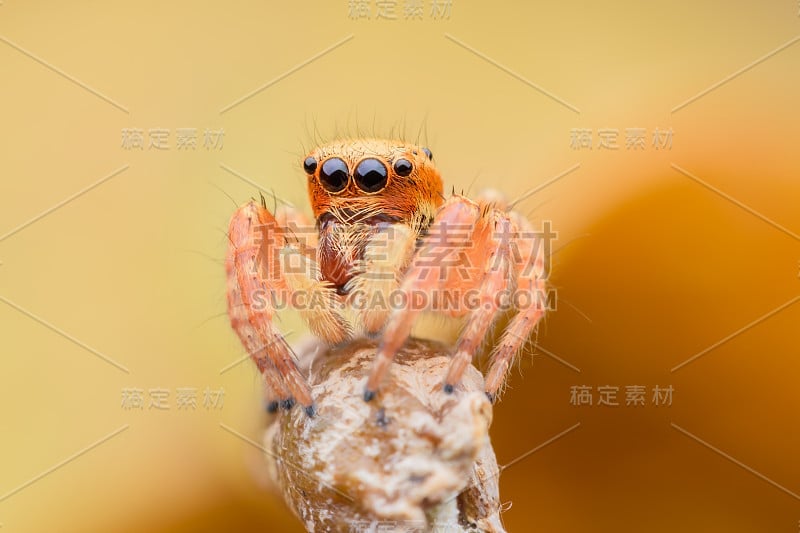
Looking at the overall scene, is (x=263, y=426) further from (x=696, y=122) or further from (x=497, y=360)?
(x=696, y=122)

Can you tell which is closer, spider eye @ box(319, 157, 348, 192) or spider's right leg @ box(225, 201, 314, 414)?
spider's right leg @ box(225, 201, 314, 414)

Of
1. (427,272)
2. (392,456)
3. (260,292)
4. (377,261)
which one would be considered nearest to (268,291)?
(260,292)

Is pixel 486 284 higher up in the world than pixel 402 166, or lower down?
lower down

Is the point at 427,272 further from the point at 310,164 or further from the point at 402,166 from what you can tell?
the point at 310,164

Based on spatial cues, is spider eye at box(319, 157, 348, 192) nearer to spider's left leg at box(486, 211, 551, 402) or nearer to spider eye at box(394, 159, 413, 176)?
spider eye at box(394, 159, 413, 176)

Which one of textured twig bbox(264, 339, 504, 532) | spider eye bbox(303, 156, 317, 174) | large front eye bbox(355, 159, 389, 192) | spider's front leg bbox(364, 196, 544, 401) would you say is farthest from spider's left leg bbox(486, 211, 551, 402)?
spider eye bbox(303, 156, 317, 174)

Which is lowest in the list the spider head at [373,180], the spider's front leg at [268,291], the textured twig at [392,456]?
the textured twig at [392,456]

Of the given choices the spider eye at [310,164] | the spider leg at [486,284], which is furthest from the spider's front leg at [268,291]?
the spider leg at [486,284]

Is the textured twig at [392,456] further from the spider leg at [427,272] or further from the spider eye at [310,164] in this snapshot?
the spider eye at [310,164]
